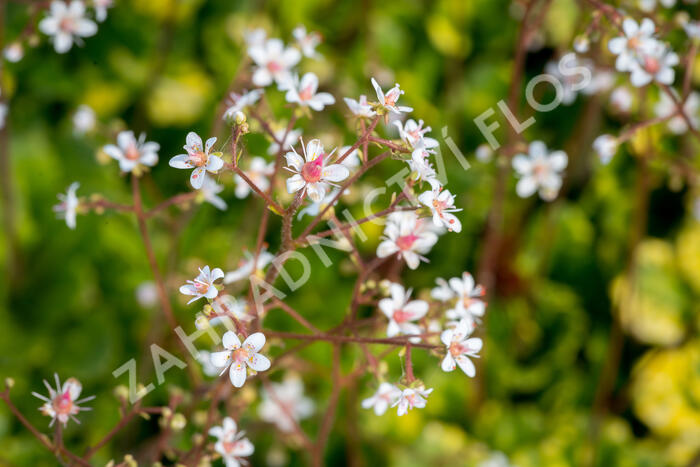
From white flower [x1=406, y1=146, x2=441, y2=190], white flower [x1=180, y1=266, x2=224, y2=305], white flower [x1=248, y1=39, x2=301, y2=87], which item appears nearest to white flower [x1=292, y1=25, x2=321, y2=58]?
white flower [x1=248, y1=39, x2=301, y2=87]

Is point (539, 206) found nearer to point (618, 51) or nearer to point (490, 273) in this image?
point (490, 273)

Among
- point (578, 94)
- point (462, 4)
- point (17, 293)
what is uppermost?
point (462, 4)

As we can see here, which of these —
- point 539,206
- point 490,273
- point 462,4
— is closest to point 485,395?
point 490,273

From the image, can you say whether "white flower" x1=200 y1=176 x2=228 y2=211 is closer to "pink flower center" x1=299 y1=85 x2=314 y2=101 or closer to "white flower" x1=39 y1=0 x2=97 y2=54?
"pink flower center" x1=299 y1=85 x2=314 y2=101

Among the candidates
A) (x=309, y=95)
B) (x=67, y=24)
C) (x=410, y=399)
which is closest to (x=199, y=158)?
(x=309, y=95)

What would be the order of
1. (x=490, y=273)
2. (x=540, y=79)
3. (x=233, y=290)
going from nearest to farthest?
(x=233, y=290)
(x=490, y=273)
(x=540, y=79)

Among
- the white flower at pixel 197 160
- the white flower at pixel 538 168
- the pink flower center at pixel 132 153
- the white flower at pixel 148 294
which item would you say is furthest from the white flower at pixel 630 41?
the white flower at pixel 148 294
